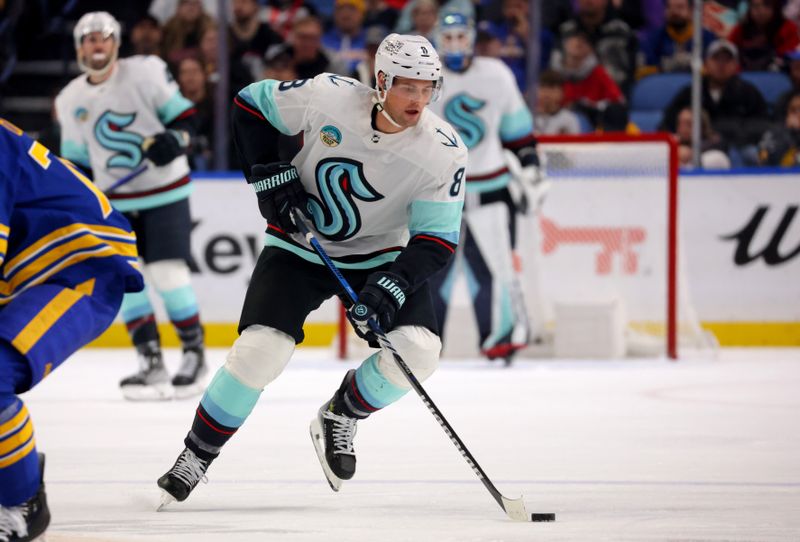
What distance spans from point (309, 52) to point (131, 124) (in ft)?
8.19

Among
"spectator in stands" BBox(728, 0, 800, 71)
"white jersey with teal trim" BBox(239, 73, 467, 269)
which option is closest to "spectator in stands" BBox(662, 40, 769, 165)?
"spectator in stands" BBox(728, 0, 800, 71)

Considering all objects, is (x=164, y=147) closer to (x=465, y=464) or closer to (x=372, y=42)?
(x=465, y=464)

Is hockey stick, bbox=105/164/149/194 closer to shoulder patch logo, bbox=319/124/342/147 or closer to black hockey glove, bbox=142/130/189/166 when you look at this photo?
black hockey glove, bbox=142/130/189/166

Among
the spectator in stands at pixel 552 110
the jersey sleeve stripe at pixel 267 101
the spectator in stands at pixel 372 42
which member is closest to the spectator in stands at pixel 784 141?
the spectator in stands at pixel 552 110

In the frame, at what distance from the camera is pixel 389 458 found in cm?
406

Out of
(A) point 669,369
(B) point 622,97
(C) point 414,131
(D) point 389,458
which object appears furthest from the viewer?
(B) point 622,97

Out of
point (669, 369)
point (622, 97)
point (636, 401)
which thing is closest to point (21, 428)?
point (636, 401)

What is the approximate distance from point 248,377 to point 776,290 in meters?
4.33

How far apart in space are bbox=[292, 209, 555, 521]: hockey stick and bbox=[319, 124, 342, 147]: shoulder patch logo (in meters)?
0.18

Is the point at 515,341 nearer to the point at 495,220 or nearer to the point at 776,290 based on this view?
the point at 495,220

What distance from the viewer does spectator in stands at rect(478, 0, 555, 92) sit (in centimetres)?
802

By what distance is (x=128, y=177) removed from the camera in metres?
5.64

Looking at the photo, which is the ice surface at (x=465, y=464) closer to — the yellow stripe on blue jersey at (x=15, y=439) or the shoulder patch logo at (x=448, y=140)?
the yellow stripe on blue jersey at (x=15, y=439)

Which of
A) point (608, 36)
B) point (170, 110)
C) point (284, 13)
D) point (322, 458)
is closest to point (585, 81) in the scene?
point (608, 36)
